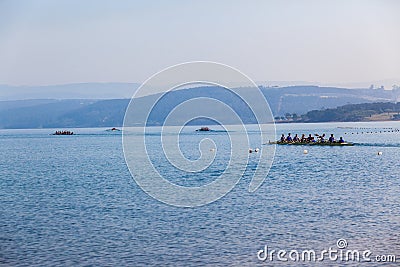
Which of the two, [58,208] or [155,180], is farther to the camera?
[155,180]

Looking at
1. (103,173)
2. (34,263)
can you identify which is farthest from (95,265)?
(103,173)

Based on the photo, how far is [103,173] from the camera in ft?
189

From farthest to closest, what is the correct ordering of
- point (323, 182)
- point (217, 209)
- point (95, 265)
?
point (323, 182) → point (217, 209) → point (95, 265)

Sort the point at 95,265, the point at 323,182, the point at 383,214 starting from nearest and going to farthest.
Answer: the point at 95,265 → the point at 383,214 → the point at 323,182

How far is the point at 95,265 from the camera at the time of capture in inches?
889

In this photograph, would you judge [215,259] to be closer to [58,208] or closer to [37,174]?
[58,208]

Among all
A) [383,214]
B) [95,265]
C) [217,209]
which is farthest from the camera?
[217,209]

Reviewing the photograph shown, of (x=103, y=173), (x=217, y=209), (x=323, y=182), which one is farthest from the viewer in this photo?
(x=103, y=173)

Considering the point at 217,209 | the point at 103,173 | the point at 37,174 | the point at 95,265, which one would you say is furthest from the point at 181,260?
the point at 37,174

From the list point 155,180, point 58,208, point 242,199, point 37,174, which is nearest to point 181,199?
point 242,199

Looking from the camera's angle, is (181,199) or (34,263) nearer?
(34,263)

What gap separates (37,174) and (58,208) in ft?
80.1

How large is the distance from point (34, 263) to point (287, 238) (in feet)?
33.0

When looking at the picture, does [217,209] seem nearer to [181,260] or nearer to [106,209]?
[106,209]
